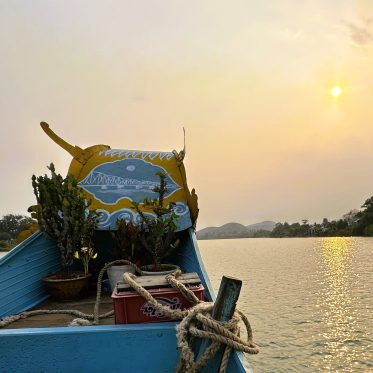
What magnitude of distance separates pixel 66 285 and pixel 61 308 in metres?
0.30

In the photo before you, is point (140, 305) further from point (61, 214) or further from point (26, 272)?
point (61, 214)

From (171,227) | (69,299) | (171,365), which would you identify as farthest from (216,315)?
(69,299)

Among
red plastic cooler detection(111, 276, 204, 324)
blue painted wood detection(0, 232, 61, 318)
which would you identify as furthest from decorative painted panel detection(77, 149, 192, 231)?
red plastic cooler detection(111, 276, 204, 324)

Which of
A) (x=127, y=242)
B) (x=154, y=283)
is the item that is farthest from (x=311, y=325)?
(x=154, y=283)

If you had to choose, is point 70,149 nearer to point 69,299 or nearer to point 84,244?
point 84,244

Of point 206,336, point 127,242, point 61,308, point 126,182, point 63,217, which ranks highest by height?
point 126,182

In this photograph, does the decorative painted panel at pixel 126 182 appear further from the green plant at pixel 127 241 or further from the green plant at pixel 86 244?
the green plant at pixel 127 241

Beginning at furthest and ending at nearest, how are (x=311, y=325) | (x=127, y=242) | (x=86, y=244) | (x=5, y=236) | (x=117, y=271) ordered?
(x=5, y=236) → (x=311, y=325) → (x=86, y=244) → (x=127, y=242) → (x=117, y=271)

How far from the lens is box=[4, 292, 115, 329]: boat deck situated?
328 centimetres

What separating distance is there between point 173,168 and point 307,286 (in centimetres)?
1299

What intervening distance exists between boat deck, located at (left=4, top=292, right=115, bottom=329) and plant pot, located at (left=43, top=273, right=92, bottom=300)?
0.07m

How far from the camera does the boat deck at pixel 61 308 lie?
3277 mm

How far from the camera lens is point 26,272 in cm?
411

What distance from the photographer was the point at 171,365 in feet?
7.30
